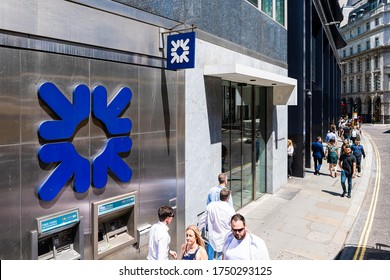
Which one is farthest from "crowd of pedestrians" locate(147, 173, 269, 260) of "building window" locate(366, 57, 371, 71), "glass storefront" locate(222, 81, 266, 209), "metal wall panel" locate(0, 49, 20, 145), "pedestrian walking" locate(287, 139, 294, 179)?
"building window" locate(366, 57, 371, 71)

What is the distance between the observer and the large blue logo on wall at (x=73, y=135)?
13.9 ft

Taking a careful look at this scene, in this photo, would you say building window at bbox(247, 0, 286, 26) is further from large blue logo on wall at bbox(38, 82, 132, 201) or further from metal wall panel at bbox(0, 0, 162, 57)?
large blue logo on wall at bbox(38, 82, 132, 201)

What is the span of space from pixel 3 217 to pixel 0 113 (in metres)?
1.22

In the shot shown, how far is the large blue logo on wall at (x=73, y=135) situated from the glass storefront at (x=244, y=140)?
4125 millimetres

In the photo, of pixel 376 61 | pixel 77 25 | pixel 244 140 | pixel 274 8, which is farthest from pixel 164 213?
pixel 376 61

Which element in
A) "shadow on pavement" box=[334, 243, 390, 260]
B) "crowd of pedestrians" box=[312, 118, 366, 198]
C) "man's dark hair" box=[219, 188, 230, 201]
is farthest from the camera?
"crowd of pedestrians" box=[312, 118, 366, 198]

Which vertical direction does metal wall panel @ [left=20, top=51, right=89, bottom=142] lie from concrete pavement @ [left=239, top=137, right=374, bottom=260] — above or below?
above

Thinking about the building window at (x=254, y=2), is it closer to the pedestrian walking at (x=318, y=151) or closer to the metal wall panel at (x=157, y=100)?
the metal wall panel at (x=157, y=100)

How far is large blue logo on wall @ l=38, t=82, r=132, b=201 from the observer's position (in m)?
4.23

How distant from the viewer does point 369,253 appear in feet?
22.7

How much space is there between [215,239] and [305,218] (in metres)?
4.62

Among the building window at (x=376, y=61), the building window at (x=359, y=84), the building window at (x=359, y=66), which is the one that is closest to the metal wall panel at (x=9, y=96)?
the building window at (x=376, y=61)

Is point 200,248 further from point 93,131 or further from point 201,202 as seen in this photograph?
point 201,202

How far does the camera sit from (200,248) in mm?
4293
